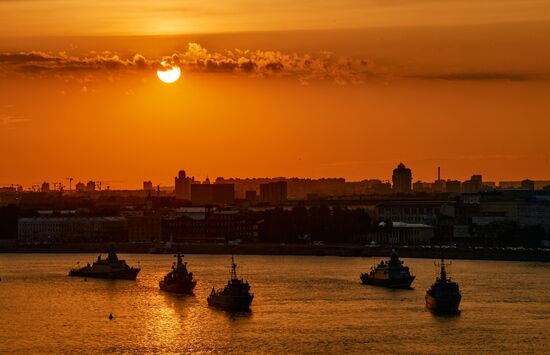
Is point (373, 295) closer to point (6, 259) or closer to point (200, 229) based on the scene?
point (6, 259)

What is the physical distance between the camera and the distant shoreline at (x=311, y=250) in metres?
88.9

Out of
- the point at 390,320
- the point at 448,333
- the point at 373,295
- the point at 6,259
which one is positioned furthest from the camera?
the point at 6,259

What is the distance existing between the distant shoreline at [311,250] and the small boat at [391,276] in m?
13.4

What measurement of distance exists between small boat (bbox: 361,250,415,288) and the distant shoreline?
13.4 metres

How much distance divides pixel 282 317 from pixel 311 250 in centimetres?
4851

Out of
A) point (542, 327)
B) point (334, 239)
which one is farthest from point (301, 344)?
point (334, 239)

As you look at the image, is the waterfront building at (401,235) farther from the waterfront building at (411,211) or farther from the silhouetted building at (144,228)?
the silhouetted building at (144,228)

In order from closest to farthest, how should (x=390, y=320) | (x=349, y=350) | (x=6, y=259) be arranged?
(x=349, y=350), (x=390, y=320), (x=6, y=259)

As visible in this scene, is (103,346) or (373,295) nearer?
(103,346)

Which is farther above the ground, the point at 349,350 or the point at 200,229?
the point at 200,229

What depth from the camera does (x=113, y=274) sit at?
7375 centimetres

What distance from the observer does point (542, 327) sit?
161 feet

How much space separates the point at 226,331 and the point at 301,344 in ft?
11.8

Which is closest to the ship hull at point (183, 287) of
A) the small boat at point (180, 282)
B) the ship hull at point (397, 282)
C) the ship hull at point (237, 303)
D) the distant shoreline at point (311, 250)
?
the small boat at point (180, 282)
